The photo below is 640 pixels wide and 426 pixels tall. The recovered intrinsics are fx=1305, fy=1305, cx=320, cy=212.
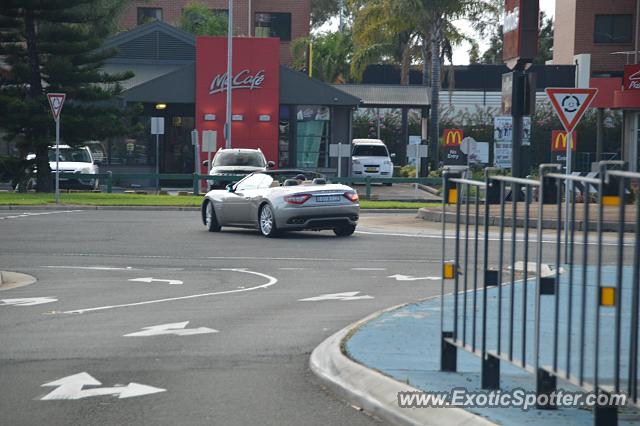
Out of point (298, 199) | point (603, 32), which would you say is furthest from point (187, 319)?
point (603, 32)

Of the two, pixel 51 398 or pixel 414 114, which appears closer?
pixel 51 398

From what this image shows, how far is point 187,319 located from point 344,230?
13338mm

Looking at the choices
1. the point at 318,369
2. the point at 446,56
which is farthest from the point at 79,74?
the point at 318,369

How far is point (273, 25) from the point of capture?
271 feet

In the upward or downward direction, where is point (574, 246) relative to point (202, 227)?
upward

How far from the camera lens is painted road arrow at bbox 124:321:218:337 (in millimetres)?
11859

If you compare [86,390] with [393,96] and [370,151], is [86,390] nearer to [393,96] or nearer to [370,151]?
[370,151]

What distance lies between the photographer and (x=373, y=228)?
2873cm

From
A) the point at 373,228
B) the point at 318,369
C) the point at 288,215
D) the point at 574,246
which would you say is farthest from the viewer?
the point at 373,228

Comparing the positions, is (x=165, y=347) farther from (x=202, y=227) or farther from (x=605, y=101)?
(x=605, y=101)

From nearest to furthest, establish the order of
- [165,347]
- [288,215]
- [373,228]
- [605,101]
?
[165,347] < [288,215] < [373,228] < [605,101]

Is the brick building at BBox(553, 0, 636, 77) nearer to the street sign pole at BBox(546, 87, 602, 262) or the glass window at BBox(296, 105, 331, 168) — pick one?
the glass window at BBox(296, 105, 331, 168)

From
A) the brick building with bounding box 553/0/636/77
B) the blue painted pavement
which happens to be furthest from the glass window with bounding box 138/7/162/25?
the blue painted pavement

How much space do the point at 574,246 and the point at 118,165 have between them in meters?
50.4
